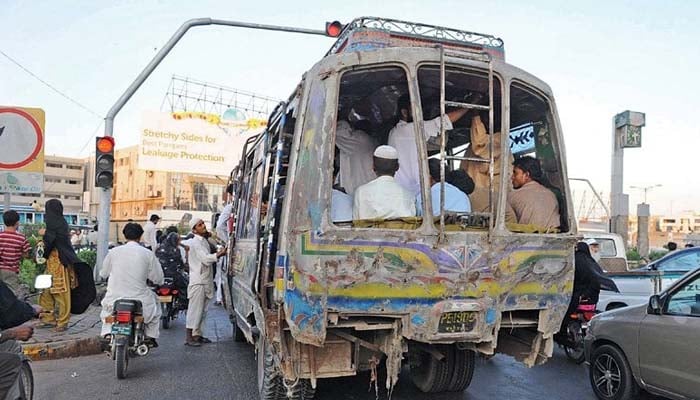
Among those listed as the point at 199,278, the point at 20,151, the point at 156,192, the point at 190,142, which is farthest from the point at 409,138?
the point at 156,192

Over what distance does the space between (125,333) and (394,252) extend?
3.69 metres

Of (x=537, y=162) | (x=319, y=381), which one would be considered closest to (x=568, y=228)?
(x=537, y=162)

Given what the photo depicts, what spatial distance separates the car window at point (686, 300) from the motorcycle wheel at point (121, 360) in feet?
17.9

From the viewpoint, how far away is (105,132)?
34.6 feet

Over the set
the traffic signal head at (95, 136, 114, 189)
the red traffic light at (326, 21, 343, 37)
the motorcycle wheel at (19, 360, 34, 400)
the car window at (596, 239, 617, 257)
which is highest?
the red traffic light at (326, 21, 343, 37)

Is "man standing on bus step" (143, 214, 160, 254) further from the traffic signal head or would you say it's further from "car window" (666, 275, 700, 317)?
A: "car window" (666, 275, 700, 317)

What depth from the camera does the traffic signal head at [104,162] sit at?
9922 mm

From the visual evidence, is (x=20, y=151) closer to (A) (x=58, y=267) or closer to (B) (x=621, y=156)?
(A) (x=58, y=267)

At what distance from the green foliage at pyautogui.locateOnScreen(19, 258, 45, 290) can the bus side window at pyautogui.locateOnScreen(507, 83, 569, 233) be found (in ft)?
30.0

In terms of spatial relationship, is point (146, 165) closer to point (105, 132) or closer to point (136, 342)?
point (105, 132)

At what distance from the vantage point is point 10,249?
786cm

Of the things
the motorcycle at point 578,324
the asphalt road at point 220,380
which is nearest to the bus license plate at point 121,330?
the asphalt road at point 220,380

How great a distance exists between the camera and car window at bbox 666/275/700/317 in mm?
4867

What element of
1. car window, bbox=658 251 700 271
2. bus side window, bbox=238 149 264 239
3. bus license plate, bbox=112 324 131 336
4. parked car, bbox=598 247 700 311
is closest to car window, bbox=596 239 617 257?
car window, bbox=658 251 700 271
